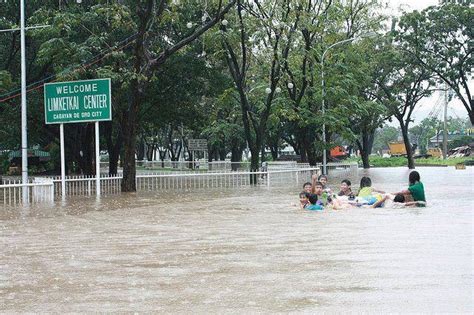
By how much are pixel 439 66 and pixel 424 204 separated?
112ft

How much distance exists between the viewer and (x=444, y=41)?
48.4 metres

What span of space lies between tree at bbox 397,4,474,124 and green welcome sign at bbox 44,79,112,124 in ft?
95.9

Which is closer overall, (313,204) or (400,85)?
(313,204)

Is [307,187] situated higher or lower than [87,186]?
higher

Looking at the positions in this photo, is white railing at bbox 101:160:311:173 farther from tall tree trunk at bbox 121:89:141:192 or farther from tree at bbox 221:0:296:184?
tall tree trunk at bbox 121:89:141:192

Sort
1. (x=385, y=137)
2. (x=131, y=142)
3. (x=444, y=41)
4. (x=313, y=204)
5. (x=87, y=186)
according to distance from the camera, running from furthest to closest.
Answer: (x=385, y=137), (x=444, y=41), (x=87, y=186), (x=131, y=142), (x=313, y=204)

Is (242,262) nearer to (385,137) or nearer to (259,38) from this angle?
(259,38)

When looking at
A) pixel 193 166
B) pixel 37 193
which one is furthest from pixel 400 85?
pixel 37 193

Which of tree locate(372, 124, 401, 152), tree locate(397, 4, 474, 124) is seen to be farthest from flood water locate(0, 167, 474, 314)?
tree locate(372, 124, 401, 152)

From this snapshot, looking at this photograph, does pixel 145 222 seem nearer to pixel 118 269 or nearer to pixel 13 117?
pixel 118 269

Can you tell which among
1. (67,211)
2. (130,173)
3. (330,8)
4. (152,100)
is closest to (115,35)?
(152,100)

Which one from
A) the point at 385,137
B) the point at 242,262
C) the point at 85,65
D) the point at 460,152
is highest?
the point at 85,65

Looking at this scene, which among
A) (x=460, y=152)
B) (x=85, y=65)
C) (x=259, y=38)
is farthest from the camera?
(x=460, y=152)

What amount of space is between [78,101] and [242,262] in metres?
17.1
